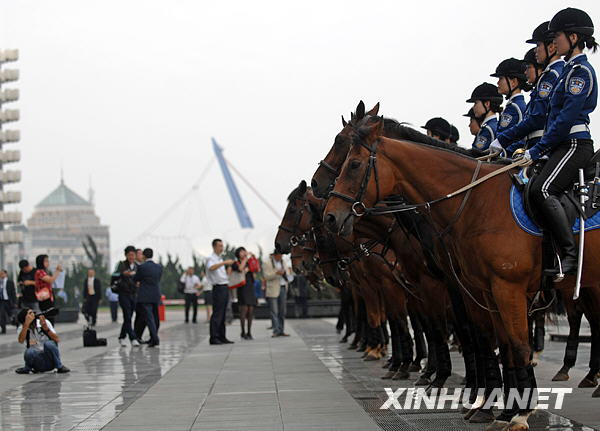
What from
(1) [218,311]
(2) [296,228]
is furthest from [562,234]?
(1) [218,311]

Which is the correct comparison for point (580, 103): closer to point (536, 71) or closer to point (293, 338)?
point (536, 71)

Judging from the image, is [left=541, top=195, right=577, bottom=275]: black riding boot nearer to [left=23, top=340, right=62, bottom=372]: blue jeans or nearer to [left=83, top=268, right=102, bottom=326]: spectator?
[left=23, top=340, right=62, bottom=372]: blue jeans

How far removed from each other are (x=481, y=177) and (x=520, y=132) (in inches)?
51.1

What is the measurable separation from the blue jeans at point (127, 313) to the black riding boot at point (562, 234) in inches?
586

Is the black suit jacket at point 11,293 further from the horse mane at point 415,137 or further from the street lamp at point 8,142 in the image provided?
the street lamp at point 8,142

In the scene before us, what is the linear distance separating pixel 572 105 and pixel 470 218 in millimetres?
1260

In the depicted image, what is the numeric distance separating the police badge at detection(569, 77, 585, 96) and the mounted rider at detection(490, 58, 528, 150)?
2172mm

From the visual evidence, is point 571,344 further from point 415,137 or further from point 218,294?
point 218,294

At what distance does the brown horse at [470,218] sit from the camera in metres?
8.41

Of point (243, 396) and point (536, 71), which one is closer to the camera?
point (536, 71)

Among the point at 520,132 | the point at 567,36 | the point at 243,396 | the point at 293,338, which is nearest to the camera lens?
the point at 567,36

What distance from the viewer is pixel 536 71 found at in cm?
1034

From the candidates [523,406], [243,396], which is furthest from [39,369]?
[523,406]

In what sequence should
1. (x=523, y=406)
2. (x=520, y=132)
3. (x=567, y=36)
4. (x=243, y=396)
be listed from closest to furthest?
(x=523, y=406)
(x=567, y=36)
(x=520, y=132)
(x=243, y=396)
